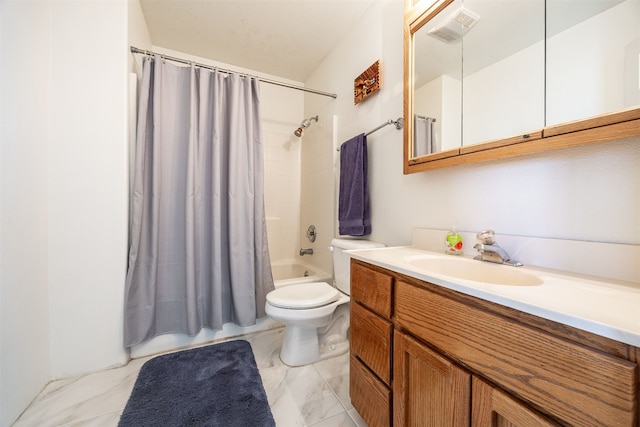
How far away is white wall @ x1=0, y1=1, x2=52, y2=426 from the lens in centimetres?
102

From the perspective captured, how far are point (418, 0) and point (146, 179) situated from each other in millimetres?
1827

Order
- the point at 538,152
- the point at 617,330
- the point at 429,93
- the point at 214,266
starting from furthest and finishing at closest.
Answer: the point at 214,266, the point at 429,93, the point at 538,152, the point at 617,330

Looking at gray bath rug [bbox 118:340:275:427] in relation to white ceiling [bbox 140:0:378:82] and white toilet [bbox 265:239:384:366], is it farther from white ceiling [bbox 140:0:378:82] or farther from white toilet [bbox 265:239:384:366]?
white ceiling [bbox 140:0:378:82]

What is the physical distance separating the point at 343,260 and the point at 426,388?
931 millimetres

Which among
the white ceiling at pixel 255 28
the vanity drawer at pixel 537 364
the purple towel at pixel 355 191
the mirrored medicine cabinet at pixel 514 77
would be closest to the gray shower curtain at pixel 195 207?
the white ceiling at pixel 255 28

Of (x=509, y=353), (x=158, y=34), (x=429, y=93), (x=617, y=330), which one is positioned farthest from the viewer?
(x=158, y=34)

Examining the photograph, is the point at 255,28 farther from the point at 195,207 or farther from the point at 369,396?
the point at 369,396

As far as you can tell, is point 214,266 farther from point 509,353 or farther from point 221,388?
point 509,353

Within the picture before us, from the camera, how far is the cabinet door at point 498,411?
49 centimetres

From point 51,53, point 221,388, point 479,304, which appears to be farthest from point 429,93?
point 51,53

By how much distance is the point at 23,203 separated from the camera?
1.14 meters

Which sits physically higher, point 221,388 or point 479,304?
point 479,304

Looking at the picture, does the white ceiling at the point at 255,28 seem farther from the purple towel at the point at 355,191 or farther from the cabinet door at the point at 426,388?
the cabinet door at the point at 426,388

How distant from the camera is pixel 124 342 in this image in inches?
57.2
